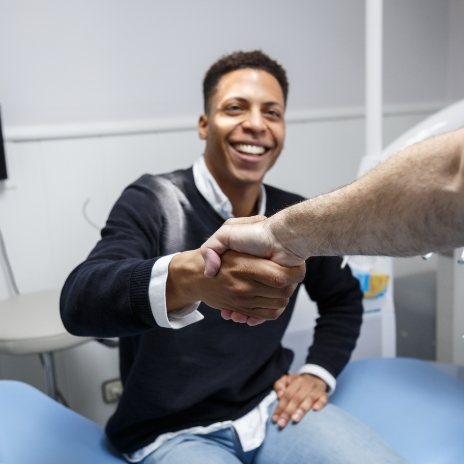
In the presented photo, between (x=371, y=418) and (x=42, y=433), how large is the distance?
68 cm

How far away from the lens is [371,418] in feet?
3.75

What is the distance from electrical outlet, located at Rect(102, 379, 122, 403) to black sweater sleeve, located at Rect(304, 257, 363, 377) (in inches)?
36.3

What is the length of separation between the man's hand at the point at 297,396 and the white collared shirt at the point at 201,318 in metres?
0.02

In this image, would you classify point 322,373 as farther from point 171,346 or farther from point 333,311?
point 171,346

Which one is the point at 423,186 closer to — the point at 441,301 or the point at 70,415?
the point at 70,415

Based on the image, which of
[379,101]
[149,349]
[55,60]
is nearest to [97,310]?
[149,349]

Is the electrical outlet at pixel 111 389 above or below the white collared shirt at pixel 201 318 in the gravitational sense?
below

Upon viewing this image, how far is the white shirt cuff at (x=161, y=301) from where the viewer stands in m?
0.77

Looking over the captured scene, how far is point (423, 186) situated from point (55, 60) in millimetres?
1487

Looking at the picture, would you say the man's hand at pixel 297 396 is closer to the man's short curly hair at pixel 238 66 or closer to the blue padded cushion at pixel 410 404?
the blue padded cushion at pixel 410 404

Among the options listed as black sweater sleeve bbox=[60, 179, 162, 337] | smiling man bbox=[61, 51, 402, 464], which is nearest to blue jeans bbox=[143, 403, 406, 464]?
smiling man bbox=[61, 51, 402, 464]

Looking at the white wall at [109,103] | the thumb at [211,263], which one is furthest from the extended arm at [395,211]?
the white wall at [109,103]

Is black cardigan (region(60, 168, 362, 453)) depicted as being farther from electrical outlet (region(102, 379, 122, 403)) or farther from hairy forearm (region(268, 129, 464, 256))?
electrical outlet (region(102, 379, 122, 403))

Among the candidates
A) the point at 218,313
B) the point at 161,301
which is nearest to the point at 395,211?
the point at 161,301
